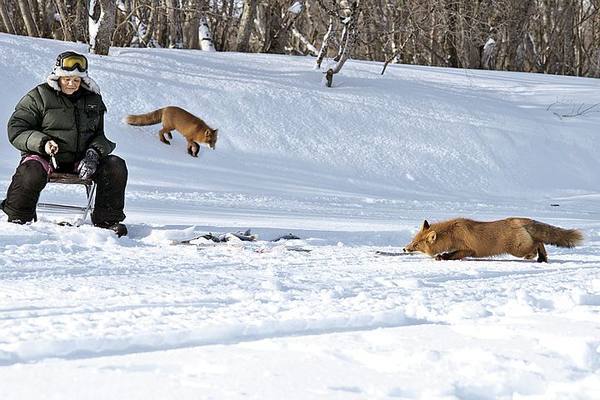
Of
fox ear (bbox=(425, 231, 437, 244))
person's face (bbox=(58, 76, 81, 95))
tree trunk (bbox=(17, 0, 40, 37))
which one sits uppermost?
tree trunk (bbox=(17, 0, 40, 37))

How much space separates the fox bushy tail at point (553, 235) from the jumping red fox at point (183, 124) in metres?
7.05

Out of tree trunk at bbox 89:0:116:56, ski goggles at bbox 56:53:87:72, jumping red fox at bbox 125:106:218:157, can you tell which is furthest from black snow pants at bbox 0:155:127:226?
tree trunk at bbox 89:0:116:56

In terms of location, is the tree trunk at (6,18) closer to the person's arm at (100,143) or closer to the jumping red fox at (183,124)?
the jumping red fox at (183,124)

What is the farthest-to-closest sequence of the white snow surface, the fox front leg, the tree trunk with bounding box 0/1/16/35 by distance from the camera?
the tree trunk with bounding box 0/1/16/35 < the fox front leg < the white snow surface

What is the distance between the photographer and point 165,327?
364 cm

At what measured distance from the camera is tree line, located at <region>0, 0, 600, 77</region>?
18125mm

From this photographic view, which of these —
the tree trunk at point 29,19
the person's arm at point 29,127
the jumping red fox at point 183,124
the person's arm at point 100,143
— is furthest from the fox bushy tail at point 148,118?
the tree trunk at point 29,19

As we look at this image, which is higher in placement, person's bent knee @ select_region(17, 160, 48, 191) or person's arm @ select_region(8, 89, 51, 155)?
person's arm @ select_region(8, 89, 51, 155)

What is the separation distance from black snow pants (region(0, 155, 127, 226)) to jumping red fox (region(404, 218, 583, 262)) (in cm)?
244

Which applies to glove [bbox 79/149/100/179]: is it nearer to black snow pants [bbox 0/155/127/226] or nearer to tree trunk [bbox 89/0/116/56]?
black snow pants [bbox 0/155/127/226]

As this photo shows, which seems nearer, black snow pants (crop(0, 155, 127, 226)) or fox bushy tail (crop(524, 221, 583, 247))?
fox bushy tail (crop(524, 221, 583, 247))

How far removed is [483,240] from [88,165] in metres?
3.11

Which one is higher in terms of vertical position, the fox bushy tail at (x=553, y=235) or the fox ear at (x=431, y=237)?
the fox bushy tail at (x=553, y=235)

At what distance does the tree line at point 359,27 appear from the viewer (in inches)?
714
